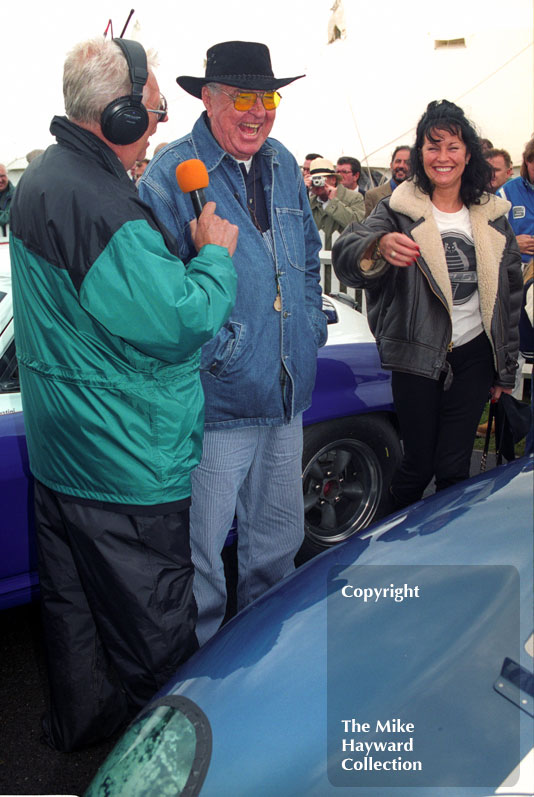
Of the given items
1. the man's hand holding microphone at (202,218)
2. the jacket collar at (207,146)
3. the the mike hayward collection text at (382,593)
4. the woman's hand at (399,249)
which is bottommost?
the the mike hayward collection text at (382,593)

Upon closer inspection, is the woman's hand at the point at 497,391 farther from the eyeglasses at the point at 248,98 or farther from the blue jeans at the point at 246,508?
the eyeglasses at the point at 248,98

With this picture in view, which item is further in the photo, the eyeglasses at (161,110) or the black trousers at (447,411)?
the black trousers at (447,411)

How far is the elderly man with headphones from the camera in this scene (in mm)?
1782

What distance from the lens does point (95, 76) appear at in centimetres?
182

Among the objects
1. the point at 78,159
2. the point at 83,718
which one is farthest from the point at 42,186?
the point at 83,718

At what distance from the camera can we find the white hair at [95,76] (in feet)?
5.99

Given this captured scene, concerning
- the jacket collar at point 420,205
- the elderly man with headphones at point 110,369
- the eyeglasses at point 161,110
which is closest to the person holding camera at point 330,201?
the jacket collar at point 420,205

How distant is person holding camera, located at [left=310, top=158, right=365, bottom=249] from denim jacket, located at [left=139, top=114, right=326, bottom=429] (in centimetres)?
535

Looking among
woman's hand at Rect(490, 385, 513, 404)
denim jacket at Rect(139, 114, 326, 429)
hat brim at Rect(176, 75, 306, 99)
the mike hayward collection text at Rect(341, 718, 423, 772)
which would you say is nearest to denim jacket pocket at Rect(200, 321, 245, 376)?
denim jacket at Rect(139, 114, 326, 429)

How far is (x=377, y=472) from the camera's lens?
370 cm

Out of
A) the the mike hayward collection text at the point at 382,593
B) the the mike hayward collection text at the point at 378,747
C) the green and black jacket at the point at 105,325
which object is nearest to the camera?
the the mike hayward collection text at the point at 378,747

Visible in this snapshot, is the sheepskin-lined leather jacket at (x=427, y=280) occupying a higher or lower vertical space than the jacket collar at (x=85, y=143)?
lower

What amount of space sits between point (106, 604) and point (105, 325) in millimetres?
798

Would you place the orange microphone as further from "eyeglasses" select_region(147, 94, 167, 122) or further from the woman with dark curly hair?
the woman with dark curly hair
